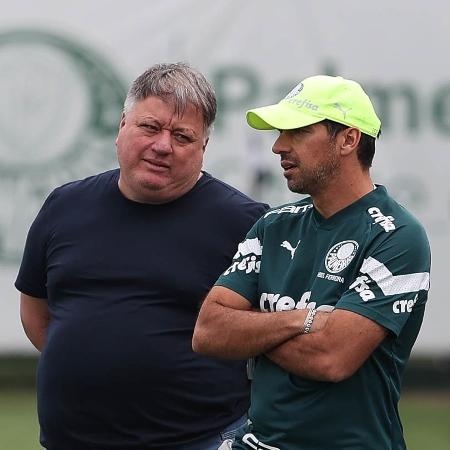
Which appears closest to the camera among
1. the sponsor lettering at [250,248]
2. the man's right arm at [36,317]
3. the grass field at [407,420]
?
the sponsor lettering at [250,248]

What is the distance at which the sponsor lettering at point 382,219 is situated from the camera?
3.25 meters

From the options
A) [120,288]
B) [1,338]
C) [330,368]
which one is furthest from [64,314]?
[1,338]

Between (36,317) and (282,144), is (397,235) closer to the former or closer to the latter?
(282,144)

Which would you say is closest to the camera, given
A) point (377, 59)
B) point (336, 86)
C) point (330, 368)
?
point (330, 368)

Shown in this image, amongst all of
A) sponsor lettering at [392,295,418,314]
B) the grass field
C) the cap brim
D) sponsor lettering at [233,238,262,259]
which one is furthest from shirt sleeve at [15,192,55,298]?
Result: the grass field

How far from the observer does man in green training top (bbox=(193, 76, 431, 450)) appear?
318 cm

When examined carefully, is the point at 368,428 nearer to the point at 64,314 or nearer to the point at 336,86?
the point at 336,86

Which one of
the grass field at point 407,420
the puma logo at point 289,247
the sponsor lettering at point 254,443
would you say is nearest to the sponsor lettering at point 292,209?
the puma logo at point 289,247

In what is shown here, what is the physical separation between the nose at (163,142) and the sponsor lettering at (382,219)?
32.0 inches

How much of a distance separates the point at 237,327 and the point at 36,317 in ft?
3.80

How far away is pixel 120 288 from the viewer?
12.7 feet

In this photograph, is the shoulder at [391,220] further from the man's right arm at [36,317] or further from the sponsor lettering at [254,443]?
the man's right arm at [36,317]

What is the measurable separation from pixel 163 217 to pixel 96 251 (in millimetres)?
241

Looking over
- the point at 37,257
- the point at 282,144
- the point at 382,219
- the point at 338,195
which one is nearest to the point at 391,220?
the point at 382,219
